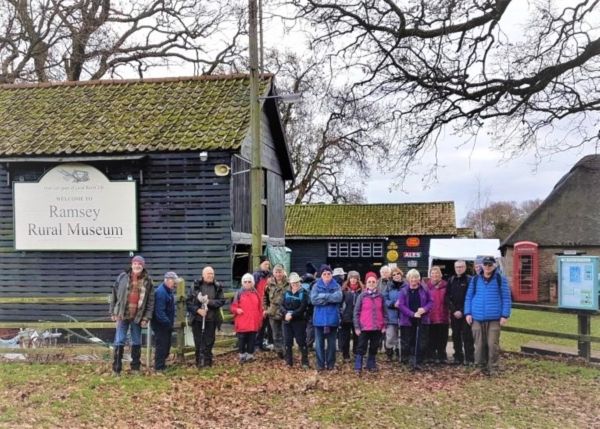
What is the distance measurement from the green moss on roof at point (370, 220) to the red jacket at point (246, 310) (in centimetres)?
2792

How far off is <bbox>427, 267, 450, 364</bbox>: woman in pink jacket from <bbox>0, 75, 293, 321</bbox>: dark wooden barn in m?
4.78

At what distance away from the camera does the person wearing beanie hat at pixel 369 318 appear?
999 cm

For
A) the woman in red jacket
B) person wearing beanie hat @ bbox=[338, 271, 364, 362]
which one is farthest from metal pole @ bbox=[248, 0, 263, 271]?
person wearing beanie hat @ bbox=[338, 271, 364, 362]

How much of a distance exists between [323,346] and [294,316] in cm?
69

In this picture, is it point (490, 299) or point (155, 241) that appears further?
point (155, 241)

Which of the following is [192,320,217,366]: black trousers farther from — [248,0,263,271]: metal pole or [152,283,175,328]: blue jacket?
[248,0,263,271]: metal pole

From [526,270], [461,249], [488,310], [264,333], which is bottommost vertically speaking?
[264,333]

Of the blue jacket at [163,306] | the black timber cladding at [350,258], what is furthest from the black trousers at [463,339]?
the black timber cladding at [350,258]

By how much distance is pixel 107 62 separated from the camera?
28.4 metres

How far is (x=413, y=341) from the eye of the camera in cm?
1062

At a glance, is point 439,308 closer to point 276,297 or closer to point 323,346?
point 323,346

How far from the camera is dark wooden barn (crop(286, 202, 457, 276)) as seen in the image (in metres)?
38.0

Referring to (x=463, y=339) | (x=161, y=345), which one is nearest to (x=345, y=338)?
(x=463, y=339)

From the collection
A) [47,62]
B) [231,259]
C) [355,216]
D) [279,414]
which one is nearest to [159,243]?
[231,259]
